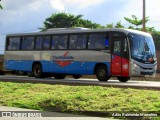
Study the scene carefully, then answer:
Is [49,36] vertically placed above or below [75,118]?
above

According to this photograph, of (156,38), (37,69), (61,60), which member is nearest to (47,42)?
(61,60)

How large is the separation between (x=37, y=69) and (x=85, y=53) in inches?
206

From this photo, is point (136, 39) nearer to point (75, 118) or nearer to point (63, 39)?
point (63, 39)

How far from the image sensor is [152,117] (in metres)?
10.0

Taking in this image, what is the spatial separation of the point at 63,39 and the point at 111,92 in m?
14.0

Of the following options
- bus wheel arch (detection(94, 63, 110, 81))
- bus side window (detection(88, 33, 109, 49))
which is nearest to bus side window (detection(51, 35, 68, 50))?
bus side window (detection(88, 33, 109, 49))

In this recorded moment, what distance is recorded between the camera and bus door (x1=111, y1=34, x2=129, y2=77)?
77.8 feet

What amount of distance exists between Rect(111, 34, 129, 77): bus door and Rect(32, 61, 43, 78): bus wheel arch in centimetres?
692

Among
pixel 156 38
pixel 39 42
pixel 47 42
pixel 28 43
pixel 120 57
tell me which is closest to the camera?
pixel 120 57

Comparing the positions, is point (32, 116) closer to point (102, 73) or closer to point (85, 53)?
point (102, 73)

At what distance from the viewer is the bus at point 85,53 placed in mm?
23922

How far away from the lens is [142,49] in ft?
80.3

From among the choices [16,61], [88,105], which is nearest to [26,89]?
[88,105]

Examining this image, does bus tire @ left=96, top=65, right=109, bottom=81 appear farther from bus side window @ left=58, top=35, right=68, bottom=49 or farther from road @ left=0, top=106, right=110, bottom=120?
road @ left=0, top=106, right=110, bottom=120
